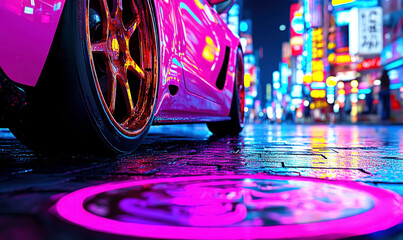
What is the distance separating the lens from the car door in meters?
2.77

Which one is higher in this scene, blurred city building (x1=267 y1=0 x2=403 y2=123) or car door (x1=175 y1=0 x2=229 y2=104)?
blurred city building (x1=267 y1=0 x2=403 y2=123)

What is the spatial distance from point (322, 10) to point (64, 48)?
46.6 meters

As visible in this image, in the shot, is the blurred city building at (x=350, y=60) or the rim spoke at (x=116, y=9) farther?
the blurred city building at (x=350, y=60)

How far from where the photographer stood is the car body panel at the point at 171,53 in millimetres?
1374

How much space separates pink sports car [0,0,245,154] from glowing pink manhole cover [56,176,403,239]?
1.85 ft

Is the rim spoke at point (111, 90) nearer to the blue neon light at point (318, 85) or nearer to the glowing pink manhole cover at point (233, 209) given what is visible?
the glowing pink manhole cover at point (233, 209)

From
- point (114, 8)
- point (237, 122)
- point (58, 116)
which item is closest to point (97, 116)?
point (58, 116)

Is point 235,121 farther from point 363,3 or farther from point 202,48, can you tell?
point 363,3

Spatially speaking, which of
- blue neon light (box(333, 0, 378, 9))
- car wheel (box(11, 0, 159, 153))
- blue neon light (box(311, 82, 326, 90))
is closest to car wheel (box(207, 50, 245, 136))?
car wheel (box(11, 0, 159, 153))

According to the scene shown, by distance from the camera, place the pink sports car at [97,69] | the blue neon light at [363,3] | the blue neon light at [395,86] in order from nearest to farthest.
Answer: the pink sports car at [97,69], the blue neon light at [395,86], the blue neon light at [363,3]

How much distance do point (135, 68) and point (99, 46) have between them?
34 cm

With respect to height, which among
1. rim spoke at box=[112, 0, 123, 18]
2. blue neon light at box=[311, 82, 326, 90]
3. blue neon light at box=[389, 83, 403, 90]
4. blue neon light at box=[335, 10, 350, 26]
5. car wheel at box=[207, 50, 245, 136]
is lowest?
car wheel at box=[207, 50, 245, 136]

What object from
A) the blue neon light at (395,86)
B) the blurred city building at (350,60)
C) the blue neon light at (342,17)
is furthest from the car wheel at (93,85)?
the blue neon light at (342,17)

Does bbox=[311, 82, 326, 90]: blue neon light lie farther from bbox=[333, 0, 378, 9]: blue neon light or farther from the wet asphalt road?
the wet asphalt road
